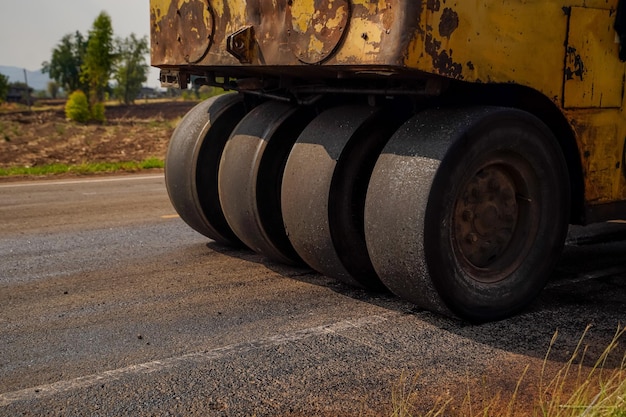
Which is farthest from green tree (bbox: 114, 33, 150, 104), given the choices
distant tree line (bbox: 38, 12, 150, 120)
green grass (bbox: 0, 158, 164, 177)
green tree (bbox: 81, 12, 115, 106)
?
green grass (bbox: 0, 158, 164, 177)

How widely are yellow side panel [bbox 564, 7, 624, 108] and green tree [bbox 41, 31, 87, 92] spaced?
2476 inches

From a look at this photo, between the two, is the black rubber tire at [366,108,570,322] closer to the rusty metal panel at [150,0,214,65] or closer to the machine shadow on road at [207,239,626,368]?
the machine shadow on road at [207,239,626,368]

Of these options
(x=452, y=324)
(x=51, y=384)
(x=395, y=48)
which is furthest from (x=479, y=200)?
(x=51, y=384)

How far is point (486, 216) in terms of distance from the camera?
14.4 feet

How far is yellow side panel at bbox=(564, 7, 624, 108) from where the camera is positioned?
14.6 feet

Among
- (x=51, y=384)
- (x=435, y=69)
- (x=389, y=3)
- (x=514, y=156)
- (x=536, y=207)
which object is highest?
(x=389, y=3)

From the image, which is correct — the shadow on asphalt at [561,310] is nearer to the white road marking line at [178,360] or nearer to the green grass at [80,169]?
the white road marking line at [178,360]

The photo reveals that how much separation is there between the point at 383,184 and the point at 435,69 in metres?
0.66

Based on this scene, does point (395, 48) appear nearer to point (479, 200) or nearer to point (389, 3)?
point (389, 3)

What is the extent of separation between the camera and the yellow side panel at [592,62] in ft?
14.6

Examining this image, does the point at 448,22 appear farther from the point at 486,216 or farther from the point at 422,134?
the point at 486,216

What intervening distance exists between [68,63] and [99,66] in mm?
33611

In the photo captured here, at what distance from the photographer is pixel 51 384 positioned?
3.45 meters

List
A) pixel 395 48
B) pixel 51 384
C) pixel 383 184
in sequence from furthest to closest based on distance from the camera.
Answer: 1. pixel 383 184
2. pixel 395 48
3. pixel 51 384
